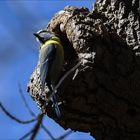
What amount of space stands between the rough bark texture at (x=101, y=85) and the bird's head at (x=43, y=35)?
1.10ft

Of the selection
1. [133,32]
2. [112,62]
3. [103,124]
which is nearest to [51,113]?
[103,124]

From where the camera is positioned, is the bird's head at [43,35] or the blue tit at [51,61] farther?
the bird's head at [43,35]

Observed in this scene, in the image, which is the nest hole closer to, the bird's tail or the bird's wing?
the bird's wing

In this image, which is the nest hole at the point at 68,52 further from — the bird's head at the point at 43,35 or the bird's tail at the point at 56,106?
the bird's tail at the point at 56,106

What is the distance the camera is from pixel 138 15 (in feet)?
8.38

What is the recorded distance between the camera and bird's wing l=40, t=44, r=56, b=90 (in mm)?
2477

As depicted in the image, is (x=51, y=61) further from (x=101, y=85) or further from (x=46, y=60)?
(x=101, y=85)

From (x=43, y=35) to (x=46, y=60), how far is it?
0.38m

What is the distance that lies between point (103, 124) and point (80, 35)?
20.6 inches

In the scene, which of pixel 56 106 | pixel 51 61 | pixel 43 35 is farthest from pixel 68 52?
→ pixel 56 106

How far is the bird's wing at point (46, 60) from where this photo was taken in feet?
8.13

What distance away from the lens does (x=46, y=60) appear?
106 inches

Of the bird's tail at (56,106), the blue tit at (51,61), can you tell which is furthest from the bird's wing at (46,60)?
the bird's tail at (56,106)

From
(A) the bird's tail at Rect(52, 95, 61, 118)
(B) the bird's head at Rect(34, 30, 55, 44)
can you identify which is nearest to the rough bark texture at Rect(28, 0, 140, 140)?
(A) the bird's tail at Rect(52, 95, 61, 118)
